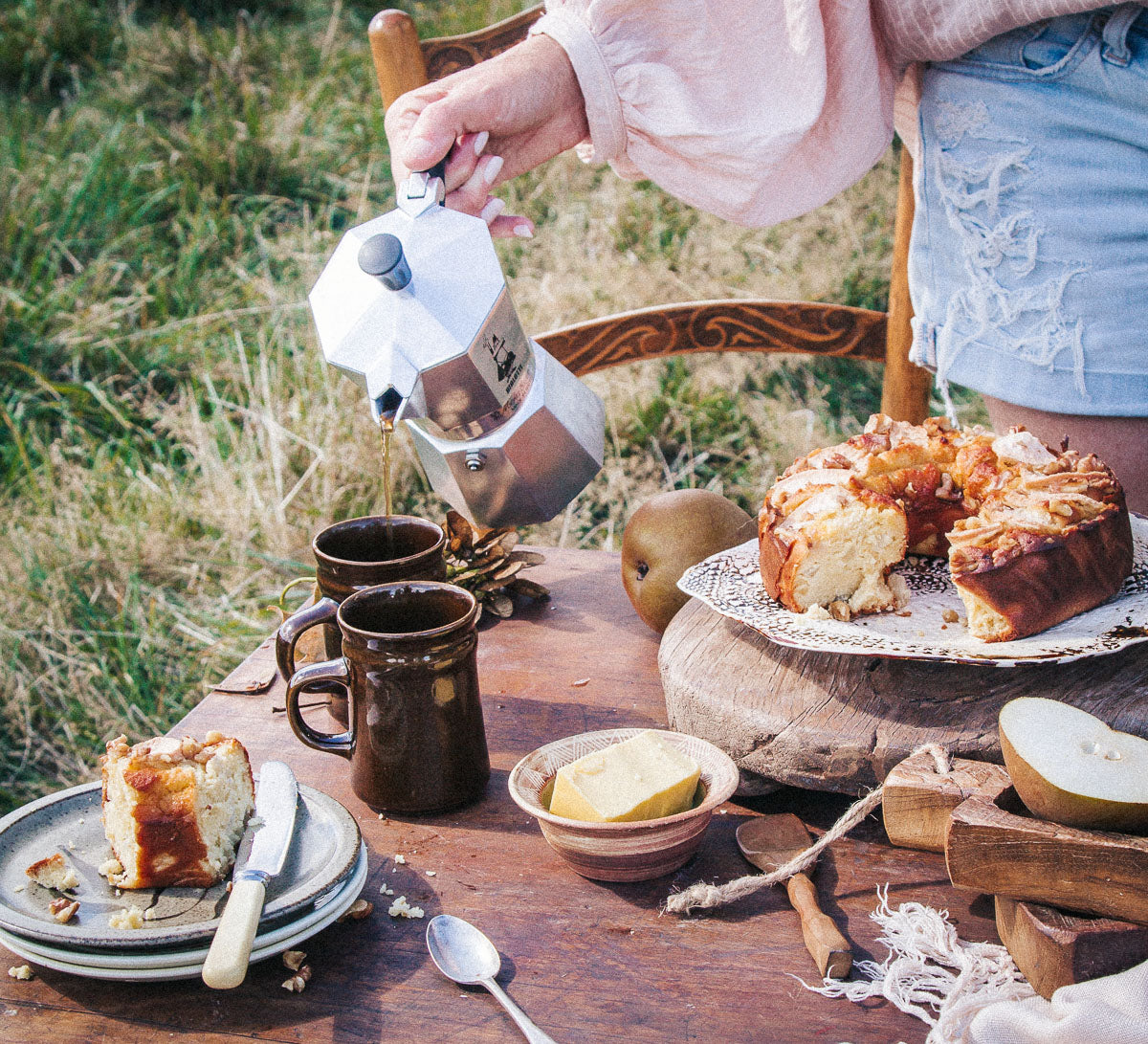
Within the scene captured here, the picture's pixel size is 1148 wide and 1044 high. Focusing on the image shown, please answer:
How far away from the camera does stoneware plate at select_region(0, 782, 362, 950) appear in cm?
66

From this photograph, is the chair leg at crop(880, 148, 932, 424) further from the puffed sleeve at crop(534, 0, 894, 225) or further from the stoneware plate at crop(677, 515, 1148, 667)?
the stoneware plate at crop(677, 515, 1148, 667)

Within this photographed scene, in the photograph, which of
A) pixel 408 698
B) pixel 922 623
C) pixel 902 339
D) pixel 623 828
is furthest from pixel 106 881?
pixel 902 339

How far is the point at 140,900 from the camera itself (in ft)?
2.35

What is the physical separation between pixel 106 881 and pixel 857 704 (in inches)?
21.8

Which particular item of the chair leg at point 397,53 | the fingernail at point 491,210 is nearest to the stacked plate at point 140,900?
the fingernail at point 491,210

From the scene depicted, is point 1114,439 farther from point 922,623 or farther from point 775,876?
point 775,876

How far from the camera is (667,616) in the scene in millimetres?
1144

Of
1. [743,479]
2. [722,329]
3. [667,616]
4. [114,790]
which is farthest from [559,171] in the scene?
[114,790]

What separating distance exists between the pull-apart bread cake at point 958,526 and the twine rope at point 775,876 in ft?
0.59

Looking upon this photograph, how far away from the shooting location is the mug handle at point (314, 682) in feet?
2.76

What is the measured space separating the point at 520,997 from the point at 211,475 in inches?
79.4

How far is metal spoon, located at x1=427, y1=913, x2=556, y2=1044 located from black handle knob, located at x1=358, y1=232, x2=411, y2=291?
17.9 inches

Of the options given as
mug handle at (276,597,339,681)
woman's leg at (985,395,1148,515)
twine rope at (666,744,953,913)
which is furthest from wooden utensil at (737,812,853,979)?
woman's leg at (985,395,1148,515)

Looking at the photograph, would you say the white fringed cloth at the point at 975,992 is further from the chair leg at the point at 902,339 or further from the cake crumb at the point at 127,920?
the chair leg at the point at 902,339
